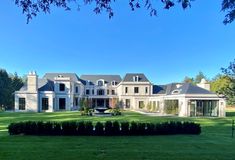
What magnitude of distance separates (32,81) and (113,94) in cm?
2187

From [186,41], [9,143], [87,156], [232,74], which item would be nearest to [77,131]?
[9,143]

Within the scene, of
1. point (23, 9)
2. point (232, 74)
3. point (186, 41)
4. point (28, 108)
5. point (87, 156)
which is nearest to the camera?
point (23, 9)

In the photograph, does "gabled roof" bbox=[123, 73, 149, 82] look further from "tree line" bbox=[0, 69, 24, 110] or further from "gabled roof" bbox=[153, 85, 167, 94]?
"tree line" bbox=[0, 69, 24, 110]

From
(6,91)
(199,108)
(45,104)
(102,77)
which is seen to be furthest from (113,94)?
(199,108)

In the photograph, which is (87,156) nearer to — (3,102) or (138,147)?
(138,147)

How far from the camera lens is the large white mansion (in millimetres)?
37406

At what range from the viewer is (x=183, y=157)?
9.73m

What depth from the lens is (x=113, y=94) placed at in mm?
61844

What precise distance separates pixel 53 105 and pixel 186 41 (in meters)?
24.5

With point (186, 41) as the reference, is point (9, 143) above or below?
below

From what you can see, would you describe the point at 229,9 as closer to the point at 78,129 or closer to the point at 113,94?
the point at 78,129

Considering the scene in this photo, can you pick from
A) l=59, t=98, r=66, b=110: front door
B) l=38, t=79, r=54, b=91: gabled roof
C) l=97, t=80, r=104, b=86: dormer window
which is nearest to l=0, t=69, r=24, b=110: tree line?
l=38, t=79, r=54, b=91: gabled roof

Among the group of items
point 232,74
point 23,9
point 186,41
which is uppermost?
point 186,41

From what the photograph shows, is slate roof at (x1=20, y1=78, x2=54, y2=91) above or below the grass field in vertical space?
above
